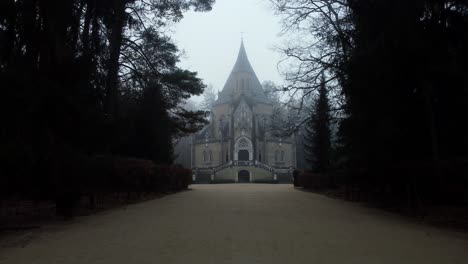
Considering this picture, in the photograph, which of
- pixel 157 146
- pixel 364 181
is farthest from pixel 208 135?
pixel 364 181

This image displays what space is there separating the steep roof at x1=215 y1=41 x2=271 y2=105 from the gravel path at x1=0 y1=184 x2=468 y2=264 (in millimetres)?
57937

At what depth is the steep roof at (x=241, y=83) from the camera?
66.2m

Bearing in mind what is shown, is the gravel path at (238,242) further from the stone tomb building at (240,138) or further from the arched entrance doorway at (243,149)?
the arched entrance doorway at (243,149)

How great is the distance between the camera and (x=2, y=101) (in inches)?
276

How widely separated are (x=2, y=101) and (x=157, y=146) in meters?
13.3

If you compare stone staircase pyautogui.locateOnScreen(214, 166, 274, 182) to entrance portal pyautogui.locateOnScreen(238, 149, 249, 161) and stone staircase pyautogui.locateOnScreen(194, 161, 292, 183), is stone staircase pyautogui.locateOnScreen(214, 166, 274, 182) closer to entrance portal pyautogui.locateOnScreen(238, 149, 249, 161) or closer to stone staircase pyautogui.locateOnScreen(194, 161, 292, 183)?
stone staircase pyautogui.locateOnScreen(194, 161, 292, 183)

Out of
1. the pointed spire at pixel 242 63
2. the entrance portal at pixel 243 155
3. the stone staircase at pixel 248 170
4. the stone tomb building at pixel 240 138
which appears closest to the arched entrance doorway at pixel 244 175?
the stone tomb building at pixel 240 138

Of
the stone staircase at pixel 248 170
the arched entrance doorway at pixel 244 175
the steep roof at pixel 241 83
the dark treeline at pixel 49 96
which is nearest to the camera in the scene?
the dark treeline at pixel 49 96

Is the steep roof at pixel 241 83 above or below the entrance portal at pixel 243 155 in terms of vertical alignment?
above

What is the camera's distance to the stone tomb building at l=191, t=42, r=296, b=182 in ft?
194

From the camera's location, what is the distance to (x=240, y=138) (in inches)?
2329

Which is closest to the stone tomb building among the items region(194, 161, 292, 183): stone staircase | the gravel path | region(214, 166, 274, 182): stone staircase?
region(194, 161, 292, 183): stone staircase

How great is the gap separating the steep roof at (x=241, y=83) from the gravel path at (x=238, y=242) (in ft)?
190

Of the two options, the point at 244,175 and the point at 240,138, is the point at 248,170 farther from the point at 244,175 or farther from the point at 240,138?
the point at 240,138
